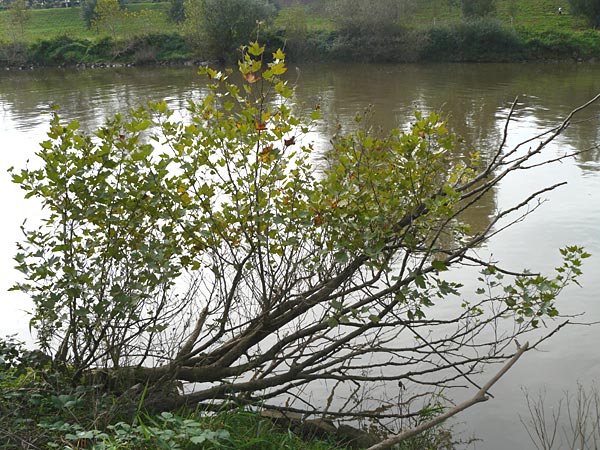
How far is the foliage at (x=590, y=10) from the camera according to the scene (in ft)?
138

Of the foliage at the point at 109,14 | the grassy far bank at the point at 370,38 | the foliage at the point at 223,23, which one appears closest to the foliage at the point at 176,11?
the grassy far bank at the point at 370,38

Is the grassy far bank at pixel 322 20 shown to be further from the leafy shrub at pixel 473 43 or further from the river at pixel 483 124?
the river at pixel 483 124

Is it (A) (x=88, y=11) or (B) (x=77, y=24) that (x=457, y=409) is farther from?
(B) (x=77, y=24)

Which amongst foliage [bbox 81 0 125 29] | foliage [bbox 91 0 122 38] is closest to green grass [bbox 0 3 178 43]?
foliage [bbox 91 0 122 38]

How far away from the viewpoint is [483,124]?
58.0 ft

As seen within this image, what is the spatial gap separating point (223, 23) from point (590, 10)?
23.2m

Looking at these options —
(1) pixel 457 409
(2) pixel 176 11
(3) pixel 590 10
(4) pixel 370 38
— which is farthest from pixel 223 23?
(1) pixel 457 409

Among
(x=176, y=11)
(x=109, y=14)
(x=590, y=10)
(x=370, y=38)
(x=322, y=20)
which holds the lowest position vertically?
(x=370, y=38)

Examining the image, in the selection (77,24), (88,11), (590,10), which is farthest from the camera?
(77,24)

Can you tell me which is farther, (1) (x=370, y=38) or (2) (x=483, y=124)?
(1) (x=370, y=38)

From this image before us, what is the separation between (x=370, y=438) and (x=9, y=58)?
4620 cm

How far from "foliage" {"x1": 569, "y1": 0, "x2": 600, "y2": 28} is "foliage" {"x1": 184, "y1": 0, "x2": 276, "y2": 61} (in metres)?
19.7

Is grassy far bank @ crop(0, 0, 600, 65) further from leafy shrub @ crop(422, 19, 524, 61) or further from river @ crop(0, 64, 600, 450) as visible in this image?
river @ crop(0, 64, 600, 450)

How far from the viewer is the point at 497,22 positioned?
39.0m
